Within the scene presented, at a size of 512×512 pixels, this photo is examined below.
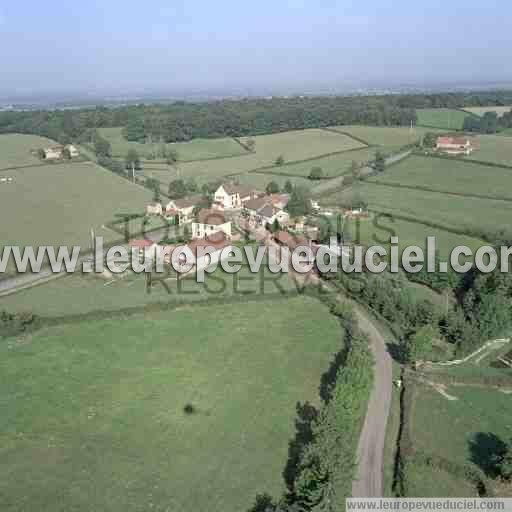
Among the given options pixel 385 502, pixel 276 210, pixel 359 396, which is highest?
pixel 276 210

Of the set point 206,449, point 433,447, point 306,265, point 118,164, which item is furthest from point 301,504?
point 118,164

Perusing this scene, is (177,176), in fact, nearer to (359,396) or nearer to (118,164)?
(118,164)

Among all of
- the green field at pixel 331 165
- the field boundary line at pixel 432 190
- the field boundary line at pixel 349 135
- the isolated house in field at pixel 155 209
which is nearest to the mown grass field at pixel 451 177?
the field boundary line at pixel 432 190

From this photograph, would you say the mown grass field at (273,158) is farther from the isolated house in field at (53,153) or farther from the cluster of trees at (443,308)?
the cluster of trees at (443,308)

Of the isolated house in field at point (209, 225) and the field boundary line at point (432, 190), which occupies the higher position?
the field boundary line at point (432, 190)

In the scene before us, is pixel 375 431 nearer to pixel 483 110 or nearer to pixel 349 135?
pixel 349 135

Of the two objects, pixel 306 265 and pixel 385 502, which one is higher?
pixel 306 265

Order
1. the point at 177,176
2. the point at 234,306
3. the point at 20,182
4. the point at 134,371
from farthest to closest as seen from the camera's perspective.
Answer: the point at 177,176 → the point at 20,182 → the point at 234,306 → the point at 134,371
